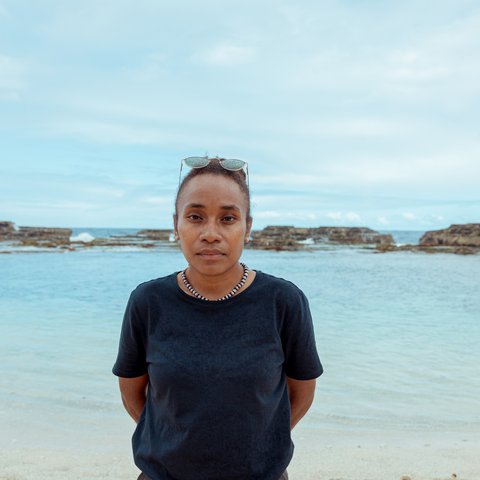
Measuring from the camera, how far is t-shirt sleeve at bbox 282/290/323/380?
1.84m

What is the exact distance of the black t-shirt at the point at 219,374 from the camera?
175 cm

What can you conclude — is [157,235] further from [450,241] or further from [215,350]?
[215,350]

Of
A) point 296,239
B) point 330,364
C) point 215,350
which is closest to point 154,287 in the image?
point 215,350

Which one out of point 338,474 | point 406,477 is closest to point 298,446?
point 338,474

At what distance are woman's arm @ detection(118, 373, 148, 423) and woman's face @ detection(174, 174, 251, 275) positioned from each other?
518 mm

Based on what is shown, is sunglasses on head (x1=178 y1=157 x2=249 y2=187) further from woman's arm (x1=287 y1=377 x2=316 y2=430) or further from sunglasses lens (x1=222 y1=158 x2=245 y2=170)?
woman's arm (x1=287 y1=377 x2=316 y2=430)

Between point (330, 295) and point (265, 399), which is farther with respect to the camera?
point (330, 295)

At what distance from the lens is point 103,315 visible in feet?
40.2

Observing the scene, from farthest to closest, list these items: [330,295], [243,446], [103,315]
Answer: [330,295], [103,315], [243,446]

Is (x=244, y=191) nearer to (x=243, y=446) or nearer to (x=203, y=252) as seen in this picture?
(x=203, y=252)

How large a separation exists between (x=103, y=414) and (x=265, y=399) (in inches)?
169

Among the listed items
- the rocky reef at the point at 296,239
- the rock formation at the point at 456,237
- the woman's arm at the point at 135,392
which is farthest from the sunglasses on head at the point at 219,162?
the rock formation at the point at 456,237

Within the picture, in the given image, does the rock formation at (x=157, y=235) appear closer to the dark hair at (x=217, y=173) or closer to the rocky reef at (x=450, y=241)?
the rocky reef at (x=450, y=241)

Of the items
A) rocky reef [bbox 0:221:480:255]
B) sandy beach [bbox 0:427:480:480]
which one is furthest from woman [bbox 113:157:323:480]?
rocky reef [bbox 0:221:480:255]
